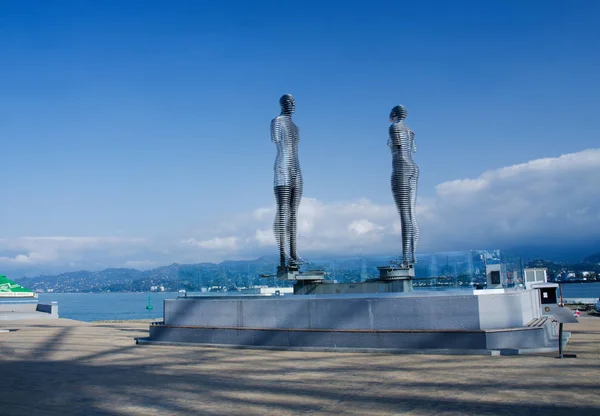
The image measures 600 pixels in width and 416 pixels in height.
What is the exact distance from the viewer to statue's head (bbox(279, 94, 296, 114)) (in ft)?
56.4

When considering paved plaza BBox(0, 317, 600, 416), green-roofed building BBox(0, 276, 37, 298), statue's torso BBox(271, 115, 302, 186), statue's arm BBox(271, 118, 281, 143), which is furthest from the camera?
green-roofed building BBox(0, 276, 37, 298)

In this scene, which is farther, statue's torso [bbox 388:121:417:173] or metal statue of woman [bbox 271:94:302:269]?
metal statue of woman [bbox 271:94:302:269]

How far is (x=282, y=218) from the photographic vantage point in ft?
53.7

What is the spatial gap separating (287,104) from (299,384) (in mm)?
10168

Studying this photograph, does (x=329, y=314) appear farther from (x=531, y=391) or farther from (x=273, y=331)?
(x=531, y=391)

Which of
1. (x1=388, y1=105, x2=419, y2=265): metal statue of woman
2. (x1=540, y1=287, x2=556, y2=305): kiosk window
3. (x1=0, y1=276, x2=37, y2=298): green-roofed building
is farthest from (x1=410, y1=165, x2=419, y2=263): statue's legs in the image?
(x1=0, y1=276, x2=37, y2=298): green-roofed building

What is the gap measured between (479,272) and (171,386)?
28.0 feet

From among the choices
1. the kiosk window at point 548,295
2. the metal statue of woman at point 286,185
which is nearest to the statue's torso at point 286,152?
the metal statue of woman at point 286,185

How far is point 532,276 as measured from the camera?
26.2 metres

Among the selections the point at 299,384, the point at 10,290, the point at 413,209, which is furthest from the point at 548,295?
the point at 10,290

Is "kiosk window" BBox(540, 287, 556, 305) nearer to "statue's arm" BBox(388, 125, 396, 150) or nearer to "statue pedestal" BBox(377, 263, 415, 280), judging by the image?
"statue pedestal" BBox(377, 263, 415, 280)

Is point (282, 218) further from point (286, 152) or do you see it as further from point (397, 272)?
A: point (397, 272)

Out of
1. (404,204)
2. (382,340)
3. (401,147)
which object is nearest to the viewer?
(382,340)

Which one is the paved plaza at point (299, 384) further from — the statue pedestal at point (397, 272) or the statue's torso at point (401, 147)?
the statue's torso at point (401, 147)
